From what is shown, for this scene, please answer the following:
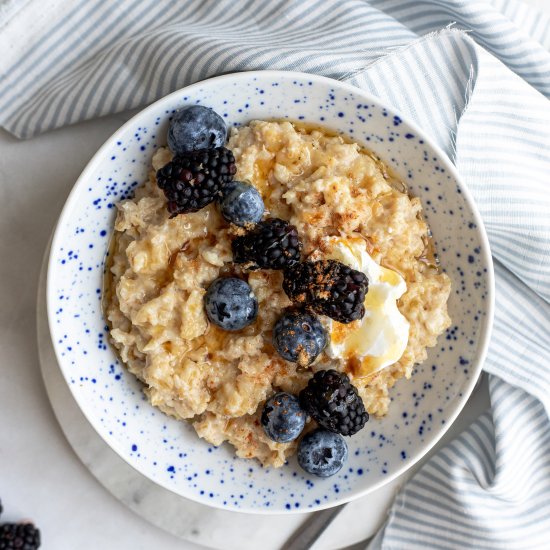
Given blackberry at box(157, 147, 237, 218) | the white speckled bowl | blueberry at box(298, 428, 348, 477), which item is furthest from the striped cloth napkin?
blueberry at box(298, 428, 348, 477)

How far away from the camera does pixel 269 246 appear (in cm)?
221

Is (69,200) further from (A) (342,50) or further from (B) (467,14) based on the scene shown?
(B) (467,14)

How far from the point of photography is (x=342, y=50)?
2652 mm

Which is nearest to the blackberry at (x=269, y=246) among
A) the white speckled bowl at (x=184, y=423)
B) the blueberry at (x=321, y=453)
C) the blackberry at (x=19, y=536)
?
the white speckled bowl at (x=184, y=423)

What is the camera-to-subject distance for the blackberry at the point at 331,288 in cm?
219

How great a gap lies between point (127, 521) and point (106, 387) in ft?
2.69

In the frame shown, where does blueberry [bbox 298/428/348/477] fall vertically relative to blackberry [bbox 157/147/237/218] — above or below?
below

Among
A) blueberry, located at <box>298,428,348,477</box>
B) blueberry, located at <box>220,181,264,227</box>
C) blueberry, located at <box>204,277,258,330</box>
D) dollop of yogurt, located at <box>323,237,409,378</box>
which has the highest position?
blueberry, located at <box>220,181,264,227</box>

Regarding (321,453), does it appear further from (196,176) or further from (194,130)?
(194,130)

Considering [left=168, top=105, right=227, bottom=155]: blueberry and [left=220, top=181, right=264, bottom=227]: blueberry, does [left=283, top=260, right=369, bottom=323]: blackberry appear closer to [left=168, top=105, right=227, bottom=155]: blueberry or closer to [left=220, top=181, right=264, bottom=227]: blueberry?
[left=220, top=181, right=264, bottom=227]: blueberry

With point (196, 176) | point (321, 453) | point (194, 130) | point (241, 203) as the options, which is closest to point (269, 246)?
point (241, 203)

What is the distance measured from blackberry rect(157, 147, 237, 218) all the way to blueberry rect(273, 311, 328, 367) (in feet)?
1.66

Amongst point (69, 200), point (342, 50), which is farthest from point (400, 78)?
point (69, 200)

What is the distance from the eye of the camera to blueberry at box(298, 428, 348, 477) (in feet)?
8.21
